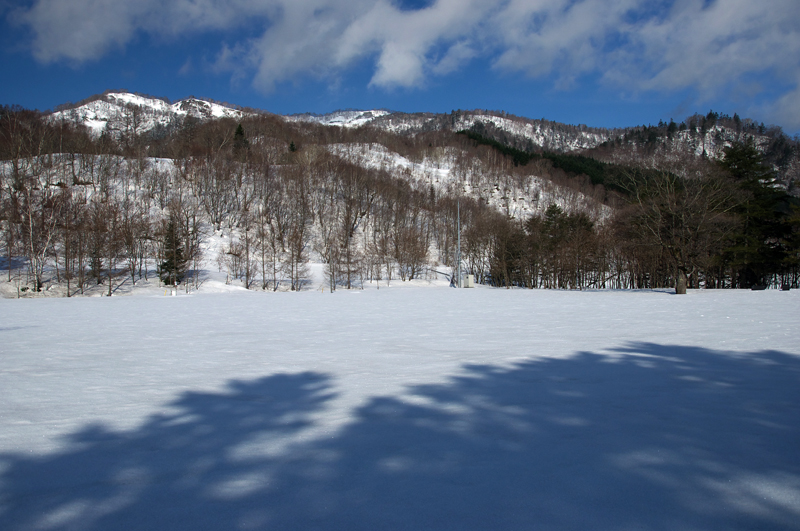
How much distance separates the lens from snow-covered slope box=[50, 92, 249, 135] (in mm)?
97863

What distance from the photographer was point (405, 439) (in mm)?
2908

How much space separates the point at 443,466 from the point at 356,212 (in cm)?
5749

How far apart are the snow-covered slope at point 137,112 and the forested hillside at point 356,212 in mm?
8157

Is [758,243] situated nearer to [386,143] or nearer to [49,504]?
[49,504]

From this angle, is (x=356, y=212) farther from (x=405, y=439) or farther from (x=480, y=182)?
(x=405, y=439)

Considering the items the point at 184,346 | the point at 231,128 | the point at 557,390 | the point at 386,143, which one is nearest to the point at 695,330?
the point at 557,390

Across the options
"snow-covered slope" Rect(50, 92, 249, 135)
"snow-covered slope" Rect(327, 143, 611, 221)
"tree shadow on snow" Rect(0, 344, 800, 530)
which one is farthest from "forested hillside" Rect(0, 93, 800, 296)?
"tree shadow on snow" Rect(0, 344, 800, 530)

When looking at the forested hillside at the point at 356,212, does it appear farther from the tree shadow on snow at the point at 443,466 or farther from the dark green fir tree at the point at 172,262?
the tree shadow on snow at the point at 443,466

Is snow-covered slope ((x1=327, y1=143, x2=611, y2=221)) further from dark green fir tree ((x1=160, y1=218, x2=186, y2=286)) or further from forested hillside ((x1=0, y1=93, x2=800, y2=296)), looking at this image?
dark green fir tree ((x1=160, y1=218, x2=186, y2=286))

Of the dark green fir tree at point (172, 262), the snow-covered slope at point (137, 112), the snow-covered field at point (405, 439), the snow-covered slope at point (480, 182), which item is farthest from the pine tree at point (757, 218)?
the snow-covered slope at point (137, 112)

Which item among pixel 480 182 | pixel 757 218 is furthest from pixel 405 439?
pixel 480 182

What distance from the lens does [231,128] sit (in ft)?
264

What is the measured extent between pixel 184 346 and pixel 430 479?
611 cm

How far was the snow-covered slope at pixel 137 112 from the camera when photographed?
97863mm
